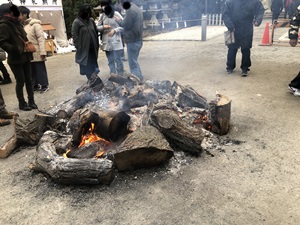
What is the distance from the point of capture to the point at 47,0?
11.4 m

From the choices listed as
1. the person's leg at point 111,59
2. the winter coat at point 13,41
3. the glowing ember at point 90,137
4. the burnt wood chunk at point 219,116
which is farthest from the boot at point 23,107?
the burnt wood chunk at point 219,116

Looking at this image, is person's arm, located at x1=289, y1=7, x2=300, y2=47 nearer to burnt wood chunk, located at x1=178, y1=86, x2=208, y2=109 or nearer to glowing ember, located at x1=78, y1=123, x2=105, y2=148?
burnt wood chunk, located at x1=178, y1=86, x2=208, y2=109

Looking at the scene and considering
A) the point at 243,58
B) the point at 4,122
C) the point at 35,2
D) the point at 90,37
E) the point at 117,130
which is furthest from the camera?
the point at 35,2

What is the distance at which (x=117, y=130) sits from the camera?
4.02 meters

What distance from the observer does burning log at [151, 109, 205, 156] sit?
3.74 m

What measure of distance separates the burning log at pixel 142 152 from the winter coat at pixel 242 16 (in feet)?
16.6

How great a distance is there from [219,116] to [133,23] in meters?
3.84

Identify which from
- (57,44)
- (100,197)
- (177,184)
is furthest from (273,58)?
(57,44)

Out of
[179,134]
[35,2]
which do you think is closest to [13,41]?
[179,134]

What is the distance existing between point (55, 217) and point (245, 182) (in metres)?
2.28

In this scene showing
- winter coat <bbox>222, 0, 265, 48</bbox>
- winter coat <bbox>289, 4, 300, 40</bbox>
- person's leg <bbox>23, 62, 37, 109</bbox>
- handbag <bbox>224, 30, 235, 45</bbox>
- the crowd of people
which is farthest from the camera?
handbag <bbox>224, 30, 235, 45</bbox>

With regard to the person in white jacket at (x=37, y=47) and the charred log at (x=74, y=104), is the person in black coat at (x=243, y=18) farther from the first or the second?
the person in white jacket at (x=37, y=47)

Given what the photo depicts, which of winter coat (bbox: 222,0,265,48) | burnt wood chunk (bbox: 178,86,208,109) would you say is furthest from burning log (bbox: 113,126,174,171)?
winter coat (bbox: 222,0,265,48)

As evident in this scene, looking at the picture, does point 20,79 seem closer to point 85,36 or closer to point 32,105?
point 32,105
